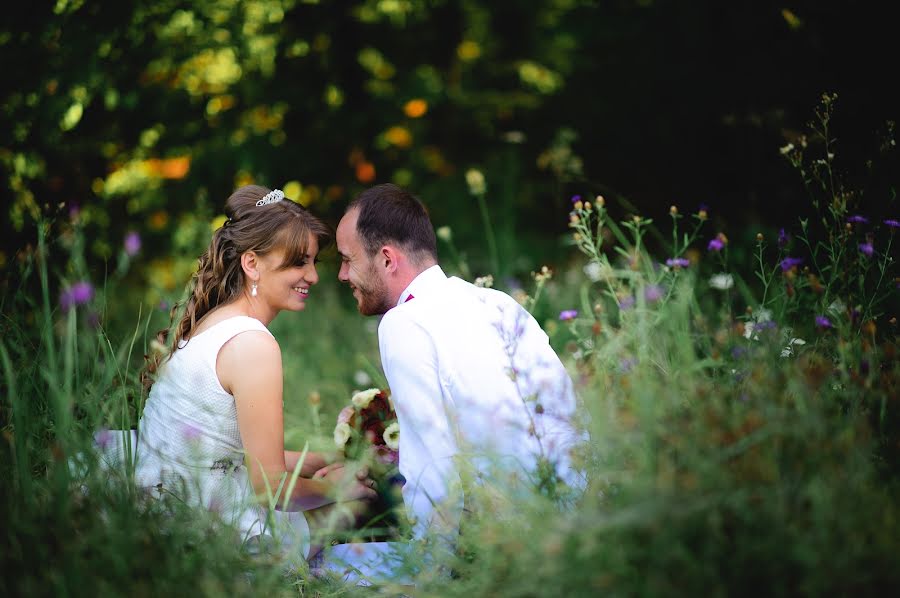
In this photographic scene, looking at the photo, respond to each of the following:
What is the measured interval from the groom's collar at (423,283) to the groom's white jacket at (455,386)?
0.38 feet

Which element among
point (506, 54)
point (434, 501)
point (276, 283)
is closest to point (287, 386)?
point (276, 283)

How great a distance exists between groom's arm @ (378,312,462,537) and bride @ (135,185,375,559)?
0.23 meters

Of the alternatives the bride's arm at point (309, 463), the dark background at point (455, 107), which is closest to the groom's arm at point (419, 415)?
the bride's arm at point (309, 463)

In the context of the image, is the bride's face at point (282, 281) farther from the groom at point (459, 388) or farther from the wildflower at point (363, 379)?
the wildflower at point (363, 379)

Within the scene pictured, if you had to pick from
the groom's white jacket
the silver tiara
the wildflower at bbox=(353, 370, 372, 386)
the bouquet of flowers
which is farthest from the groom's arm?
the wildflower at bbox=(353, 370, 372, 386)

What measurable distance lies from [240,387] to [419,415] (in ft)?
2.20

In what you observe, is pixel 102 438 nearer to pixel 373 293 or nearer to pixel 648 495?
pixel 373 293

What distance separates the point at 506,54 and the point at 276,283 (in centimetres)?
638

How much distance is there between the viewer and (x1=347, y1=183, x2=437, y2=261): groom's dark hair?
313cm

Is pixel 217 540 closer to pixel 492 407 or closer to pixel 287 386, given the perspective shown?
pixel 492 407

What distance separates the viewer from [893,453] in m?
2.32

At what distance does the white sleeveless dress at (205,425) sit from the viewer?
9.52 ft

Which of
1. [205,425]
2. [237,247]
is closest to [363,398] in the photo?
[205,425]

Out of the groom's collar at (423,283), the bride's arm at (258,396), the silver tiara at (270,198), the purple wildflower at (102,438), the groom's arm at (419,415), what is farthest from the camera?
the silver tiara at (270,198)
